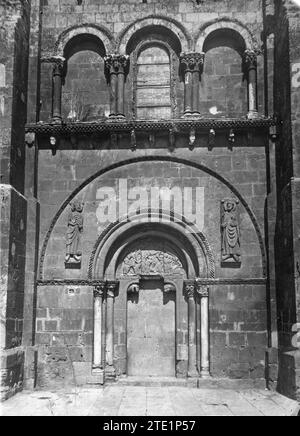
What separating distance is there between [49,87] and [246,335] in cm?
737

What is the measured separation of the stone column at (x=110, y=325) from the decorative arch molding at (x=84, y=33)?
566cm

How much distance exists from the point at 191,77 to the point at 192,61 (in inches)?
14.9

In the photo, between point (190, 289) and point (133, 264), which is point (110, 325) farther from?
point (190, 289)

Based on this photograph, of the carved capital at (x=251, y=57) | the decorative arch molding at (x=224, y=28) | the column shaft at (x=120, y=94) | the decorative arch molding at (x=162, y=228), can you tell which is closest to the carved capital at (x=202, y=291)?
the decorative arch molding at (x=162, y=228)

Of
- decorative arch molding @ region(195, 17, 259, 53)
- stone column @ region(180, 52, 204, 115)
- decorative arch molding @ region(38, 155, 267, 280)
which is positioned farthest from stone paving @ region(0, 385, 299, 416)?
decorative arch molding @ region(195, 17, 259, 53)

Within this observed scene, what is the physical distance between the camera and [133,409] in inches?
363

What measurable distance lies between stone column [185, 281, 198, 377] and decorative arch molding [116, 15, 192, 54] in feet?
18.6

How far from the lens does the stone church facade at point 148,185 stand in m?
11.3

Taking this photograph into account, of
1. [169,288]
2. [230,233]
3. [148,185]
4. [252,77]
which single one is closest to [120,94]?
[148,185]

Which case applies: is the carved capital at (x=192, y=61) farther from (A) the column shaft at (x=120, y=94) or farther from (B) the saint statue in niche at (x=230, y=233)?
(B) the saint statue in niche at (x=230, y=233)

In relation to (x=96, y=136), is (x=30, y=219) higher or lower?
lower

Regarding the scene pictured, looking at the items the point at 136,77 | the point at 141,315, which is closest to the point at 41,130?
the point at 136,77

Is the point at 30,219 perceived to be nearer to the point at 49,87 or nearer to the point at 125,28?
the point at 49,87

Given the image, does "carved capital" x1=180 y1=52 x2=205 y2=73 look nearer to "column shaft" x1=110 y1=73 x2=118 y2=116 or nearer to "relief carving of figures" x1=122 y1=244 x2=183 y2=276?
"column shaft" x1=110 y1=73 x2=118 y2=116
